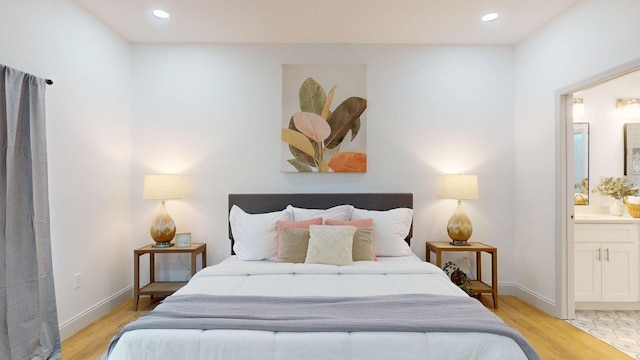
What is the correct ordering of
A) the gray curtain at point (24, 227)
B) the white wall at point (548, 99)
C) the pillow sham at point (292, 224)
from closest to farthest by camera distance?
1. the gray curtain at point (24, 227)
2. the white wall at point (548, 99)
3. the pillow sham at point (292, 224)

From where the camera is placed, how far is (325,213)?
Answer: 3482mm

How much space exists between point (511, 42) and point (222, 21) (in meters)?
3.05

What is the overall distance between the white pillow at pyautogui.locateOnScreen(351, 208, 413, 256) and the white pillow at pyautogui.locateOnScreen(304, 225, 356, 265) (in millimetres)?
395

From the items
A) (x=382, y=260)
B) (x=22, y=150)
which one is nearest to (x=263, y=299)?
(x=382, y=260)

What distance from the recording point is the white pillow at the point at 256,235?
10.4ft

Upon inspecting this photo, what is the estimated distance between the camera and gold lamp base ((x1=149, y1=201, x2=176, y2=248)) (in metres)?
3.58

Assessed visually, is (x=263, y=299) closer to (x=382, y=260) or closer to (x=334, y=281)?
(x=334, y=281)

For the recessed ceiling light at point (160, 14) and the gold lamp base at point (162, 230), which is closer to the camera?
the recessed ceiling light at point (160, 14)

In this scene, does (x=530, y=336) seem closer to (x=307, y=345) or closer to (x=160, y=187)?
(x=307, y=345)

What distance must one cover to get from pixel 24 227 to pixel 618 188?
530 cm

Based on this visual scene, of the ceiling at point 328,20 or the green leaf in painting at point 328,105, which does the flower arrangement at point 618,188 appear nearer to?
the ceiling at point 328,20

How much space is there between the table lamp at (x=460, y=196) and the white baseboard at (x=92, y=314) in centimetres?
347

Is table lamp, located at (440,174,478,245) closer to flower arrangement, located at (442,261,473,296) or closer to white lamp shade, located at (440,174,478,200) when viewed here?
white lamp shade, located at (440,174,478,200)

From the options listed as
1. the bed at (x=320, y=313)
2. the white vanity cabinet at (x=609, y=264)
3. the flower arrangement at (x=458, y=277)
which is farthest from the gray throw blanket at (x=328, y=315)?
the white vanity cabinet at (x=609, y=264)
